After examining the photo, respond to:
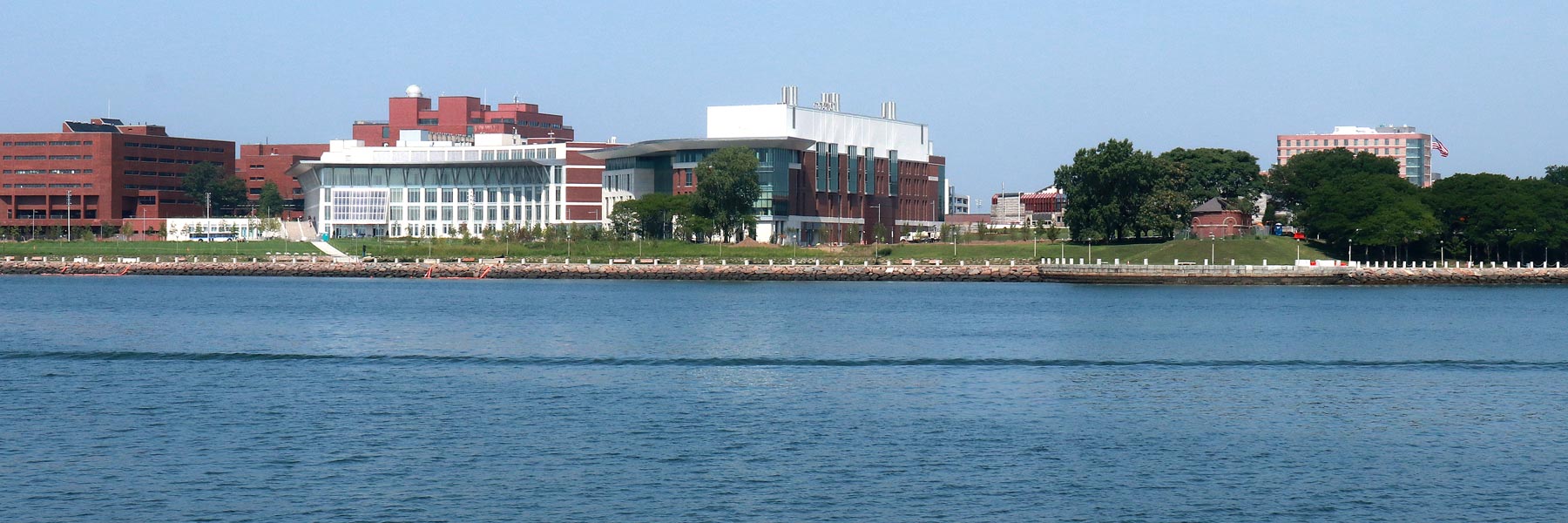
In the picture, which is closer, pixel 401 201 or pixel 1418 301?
pixel 1418 301

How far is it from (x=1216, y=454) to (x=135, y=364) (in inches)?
1190

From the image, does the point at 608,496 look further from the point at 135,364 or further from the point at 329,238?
the point at 329,238

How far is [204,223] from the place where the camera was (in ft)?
612

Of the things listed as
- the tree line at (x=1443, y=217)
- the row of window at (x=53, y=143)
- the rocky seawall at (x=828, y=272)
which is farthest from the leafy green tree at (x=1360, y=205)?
the row of window at (x=53, y=143)

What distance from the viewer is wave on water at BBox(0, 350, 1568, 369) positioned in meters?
48.3

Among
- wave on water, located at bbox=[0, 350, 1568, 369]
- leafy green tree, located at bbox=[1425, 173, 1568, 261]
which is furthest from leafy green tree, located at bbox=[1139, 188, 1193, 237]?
wave on water, located at bbox=[0, 350, 1568, 369]

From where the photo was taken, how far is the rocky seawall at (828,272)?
114 m

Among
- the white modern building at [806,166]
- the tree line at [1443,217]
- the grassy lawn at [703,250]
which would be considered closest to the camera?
the tree line at [1443,217]

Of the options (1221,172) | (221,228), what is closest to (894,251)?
(1221,172)

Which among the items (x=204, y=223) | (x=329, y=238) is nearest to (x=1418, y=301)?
(x=329, y=238)

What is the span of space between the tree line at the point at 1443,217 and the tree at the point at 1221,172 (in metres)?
16.1

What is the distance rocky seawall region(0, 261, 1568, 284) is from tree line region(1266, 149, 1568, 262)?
2.95 meters

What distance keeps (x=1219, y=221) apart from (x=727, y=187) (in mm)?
40057

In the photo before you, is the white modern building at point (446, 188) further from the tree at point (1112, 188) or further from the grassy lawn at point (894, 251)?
the tree at point (1112, 188)
